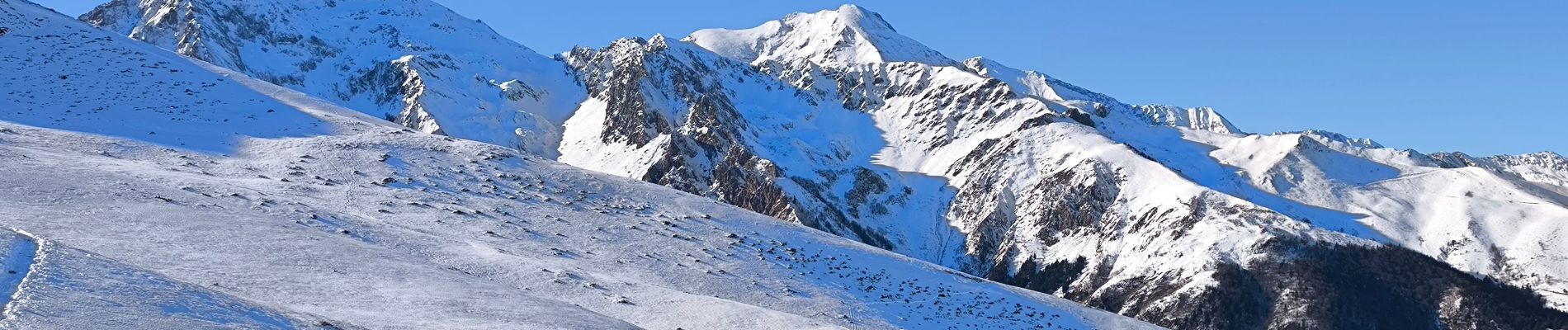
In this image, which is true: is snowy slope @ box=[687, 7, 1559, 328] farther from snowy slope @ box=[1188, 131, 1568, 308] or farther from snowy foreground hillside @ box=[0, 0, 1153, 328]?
snowy foreground hillside @ box=[0, 0, 1153, 328]

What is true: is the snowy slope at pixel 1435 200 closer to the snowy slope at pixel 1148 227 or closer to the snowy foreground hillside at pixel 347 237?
the snowy slope at pixel 1148 227

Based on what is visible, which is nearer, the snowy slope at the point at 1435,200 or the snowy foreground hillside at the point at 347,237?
the snowy foreground hillside at the point at 347,237

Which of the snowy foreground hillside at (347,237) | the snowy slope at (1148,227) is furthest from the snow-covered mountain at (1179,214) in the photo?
the snowy foreground hillside at (347,237)

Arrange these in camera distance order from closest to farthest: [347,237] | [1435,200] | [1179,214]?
[347,237] < [1179,214] < [1435,200]

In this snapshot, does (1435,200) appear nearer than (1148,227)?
No

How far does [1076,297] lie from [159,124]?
9618 centimetres

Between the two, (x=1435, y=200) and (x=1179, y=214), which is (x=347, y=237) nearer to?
(x=1179, y=214)

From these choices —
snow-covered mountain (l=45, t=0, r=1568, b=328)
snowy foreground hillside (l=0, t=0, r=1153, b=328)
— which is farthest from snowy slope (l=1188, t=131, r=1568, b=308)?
snowy foreground hillside (l=0, t=0, r=1153, b=328)

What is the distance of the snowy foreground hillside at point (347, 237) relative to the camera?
49487 millimetres

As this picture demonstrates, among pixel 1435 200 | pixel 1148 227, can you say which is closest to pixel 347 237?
pixel 1148 227

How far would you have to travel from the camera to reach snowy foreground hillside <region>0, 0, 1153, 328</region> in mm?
49487

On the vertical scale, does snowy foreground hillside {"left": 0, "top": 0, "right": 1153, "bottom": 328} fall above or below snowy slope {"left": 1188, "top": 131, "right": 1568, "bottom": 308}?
below

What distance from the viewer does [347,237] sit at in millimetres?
70625

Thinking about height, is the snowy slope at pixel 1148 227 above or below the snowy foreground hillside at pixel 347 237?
above
